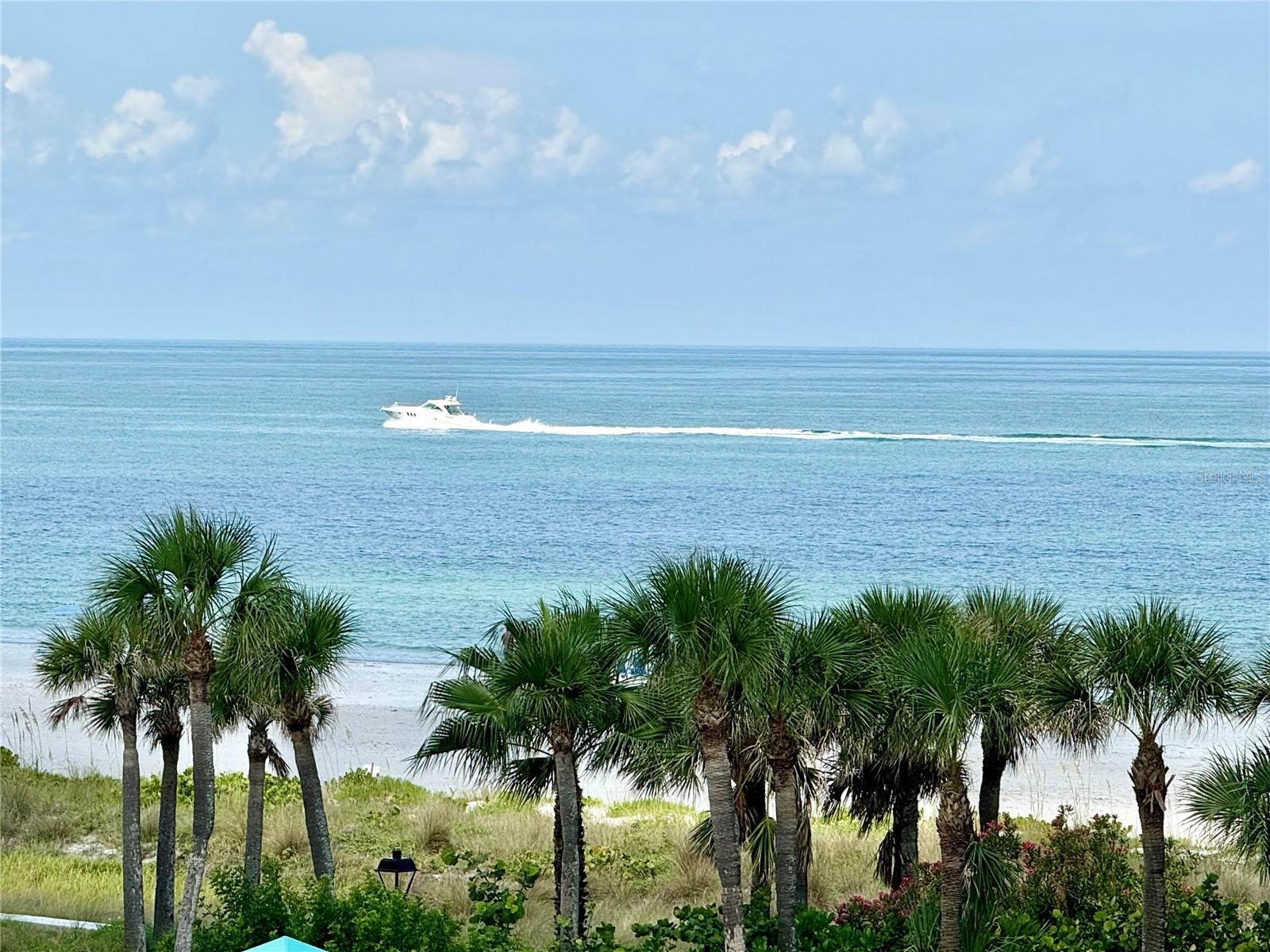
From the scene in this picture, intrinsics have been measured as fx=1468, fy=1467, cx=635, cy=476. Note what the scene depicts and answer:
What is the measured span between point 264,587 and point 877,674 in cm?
668

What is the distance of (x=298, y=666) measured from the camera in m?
16.5

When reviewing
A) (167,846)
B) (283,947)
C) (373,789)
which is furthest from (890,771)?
(373,789)

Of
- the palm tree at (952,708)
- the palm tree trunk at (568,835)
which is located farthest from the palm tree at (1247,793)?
the palm tree trunk at (568,835)

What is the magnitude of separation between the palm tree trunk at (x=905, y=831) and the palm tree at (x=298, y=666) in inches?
258

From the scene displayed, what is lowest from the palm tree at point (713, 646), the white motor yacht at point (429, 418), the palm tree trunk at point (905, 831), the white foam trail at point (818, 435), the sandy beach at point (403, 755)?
the sandy beach at point (403, 755)

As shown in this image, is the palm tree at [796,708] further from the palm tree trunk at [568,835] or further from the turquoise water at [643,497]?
the turquoise water at [643,497]

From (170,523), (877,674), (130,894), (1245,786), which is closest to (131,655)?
(170,523)

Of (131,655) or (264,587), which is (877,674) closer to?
(264,587)

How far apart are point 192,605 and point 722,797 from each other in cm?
588

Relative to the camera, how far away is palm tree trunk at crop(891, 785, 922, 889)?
16.8m

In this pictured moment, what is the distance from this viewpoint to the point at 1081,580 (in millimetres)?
55344

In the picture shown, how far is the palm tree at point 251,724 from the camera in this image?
54.8ft

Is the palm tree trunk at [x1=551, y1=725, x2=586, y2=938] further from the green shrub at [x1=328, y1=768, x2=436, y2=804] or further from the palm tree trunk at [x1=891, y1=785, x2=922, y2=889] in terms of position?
the green shrub at [x1=328, y1=768, x2=436, y2=804]

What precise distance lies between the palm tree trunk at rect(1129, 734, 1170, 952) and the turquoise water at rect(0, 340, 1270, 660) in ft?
97.6
